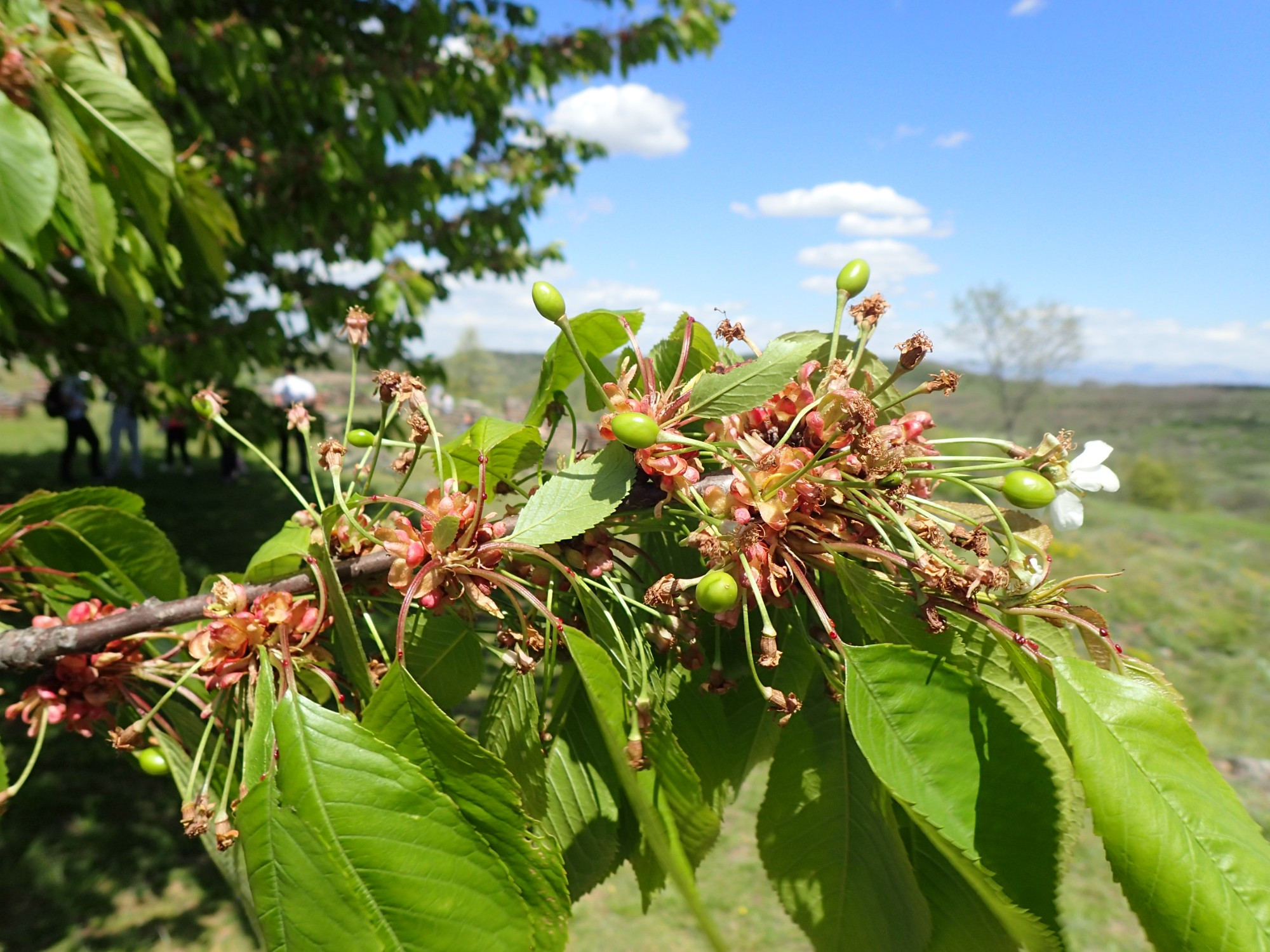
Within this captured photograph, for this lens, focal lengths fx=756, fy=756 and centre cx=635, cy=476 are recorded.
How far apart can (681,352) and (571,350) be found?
0.15m

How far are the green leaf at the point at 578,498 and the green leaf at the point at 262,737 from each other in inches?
12.6

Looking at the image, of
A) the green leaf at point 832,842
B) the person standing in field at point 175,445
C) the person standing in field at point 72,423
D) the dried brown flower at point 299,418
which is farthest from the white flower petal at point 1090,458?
the person standing in field at point 72,423

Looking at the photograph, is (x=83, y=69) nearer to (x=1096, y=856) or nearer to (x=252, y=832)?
(x=252, y=832)

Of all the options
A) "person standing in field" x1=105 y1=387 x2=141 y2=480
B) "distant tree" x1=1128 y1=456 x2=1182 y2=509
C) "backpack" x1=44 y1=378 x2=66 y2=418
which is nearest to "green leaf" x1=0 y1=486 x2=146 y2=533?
"person standing in field" x1=105 y1=387 x2=141 y2=480


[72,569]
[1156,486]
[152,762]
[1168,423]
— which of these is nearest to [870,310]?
[152,762]

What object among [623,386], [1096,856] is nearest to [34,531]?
[623,386]

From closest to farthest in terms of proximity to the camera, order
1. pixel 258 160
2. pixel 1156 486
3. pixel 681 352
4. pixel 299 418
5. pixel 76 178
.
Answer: pixel 681 352 < pixel 299 418 < pixel 76 178 < pixel 258 160 < pixel 1156 486

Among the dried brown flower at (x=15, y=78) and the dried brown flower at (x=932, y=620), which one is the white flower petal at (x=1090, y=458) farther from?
the dried brown flower at (x=15, y=78)

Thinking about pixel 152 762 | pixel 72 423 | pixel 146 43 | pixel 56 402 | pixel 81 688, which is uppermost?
pixel 146 43

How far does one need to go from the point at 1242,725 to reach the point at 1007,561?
8482 millimetres

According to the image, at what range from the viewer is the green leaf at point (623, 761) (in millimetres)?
628

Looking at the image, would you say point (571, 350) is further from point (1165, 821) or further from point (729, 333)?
point (1165, 821)

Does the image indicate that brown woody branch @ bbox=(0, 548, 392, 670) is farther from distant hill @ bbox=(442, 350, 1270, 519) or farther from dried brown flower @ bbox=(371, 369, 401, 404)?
distant hill @ bbox=(442, 350, 1270, 519)

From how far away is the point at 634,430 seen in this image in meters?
0.77
